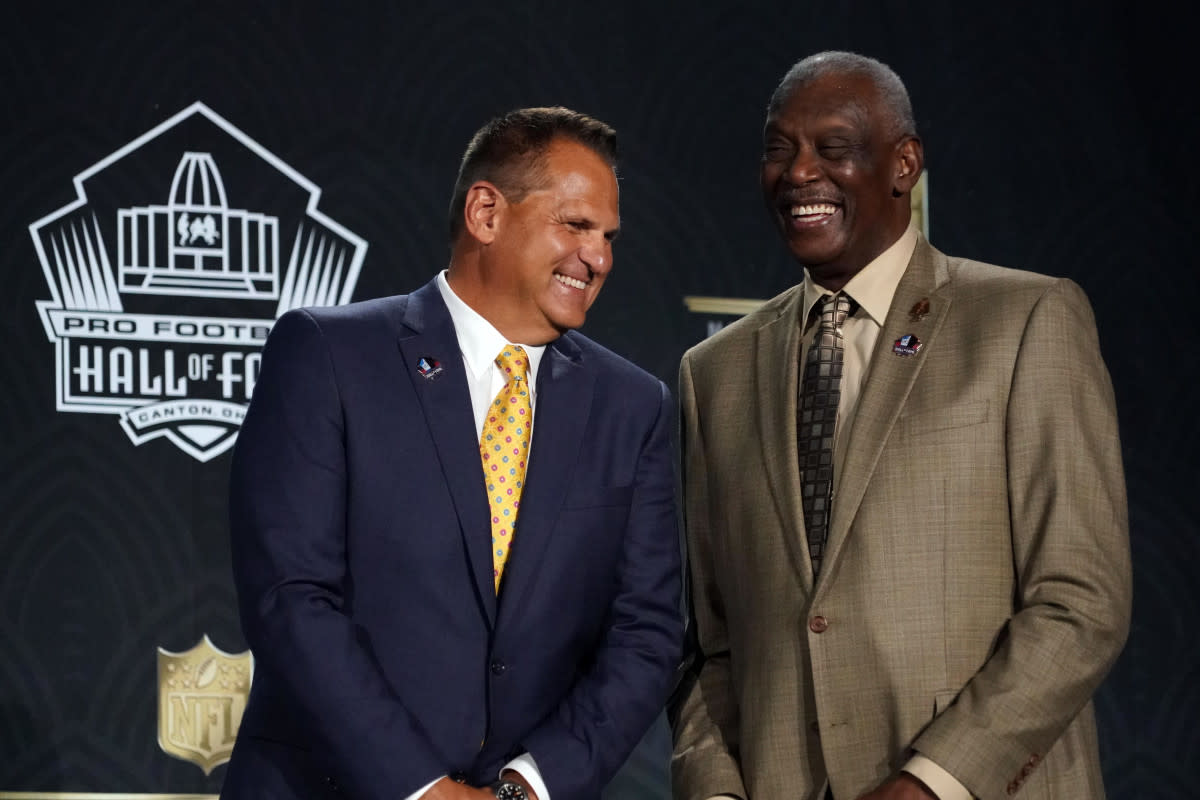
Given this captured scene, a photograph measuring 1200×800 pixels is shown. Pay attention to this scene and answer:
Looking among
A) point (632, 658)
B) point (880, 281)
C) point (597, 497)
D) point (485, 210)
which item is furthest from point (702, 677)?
point (485, 210)

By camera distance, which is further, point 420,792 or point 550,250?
point 550,250

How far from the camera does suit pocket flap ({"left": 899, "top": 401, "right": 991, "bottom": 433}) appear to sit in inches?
87.3

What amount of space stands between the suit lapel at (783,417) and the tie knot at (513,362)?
1.32ft

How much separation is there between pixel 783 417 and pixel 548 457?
399mm

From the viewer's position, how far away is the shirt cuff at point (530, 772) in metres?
2.13

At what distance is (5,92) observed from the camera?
3.90 m

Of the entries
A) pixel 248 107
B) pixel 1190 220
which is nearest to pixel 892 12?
pixel 1190 220

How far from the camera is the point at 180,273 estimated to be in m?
3.95

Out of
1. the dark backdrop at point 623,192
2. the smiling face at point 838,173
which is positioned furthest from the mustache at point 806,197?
the dark backdrop at point 623,192

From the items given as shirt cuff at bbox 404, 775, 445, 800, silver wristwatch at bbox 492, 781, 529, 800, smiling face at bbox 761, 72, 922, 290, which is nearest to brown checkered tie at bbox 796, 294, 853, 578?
smiling face at bbox 761, 72, 922, 290

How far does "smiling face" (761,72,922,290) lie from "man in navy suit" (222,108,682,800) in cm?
31

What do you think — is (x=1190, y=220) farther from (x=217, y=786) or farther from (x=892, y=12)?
(x=217, y=786)

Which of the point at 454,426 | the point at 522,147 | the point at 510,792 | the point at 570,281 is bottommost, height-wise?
the point at 510,792

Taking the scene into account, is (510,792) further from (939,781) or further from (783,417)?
(783,417)
